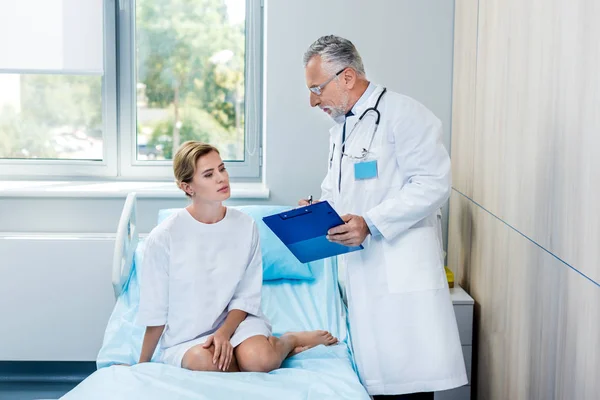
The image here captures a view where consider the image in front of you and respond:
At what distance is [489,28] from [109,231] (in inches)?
75.4

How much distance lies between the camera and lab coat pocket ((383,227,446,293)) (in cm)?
212

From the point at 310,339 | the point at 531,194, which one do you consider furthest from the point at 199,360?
the point at 531,194

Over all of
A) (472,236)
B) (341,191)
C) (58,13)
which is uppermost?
(58,13)

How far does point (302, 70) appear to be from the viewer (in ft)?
11.4

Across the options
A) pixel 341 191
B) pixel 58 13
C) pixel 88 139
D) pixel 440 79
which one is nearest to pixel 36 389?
pixel 88 139

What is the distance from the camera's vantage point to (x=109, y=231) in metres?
3.59

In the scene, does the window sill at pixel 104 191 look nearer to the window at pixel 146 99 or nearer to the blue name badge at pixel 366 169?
the window at pixel 146 99

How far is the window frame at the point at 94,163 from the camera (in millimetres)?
3699

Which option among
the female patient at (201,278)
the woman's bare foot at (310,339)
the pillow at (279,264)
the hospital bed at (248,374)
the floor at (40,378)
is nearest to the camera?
the hospital bed at (248,374)

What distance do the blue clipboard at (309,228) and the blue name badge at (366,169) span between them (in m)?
0.15

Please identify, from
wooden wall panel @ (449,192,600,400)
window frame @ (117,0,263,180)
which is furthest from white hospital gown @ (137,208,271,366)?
window frame @ (117,0,263,180)

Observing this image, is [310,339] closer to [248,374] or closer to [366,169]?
[248,374]

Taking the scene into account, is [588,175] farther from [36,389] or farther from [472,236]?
[36,389]

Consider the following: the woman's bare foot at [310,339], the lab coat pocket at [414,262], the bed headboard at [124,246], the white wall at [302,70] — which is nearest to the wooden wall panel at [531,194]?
the white wall at [302,70]
